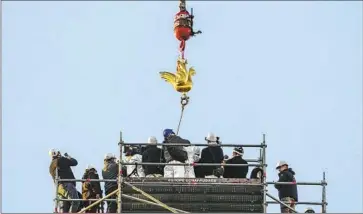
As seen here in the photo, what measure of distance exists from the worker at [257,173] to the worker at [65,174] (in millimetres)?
4968

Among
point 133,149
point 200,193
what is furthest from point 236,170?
point 133,149

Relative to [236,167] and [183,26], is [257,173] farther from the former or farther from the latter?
[183,26]

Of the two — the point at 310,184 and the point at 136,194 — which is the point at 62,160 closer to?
the point at 136,194

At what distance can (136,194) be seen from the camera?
60.8m

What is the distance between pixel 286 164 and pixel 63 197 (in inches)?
250

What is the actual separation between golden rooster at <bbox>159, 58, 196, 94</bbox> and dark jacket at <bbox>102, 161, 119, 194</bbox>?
194 inches

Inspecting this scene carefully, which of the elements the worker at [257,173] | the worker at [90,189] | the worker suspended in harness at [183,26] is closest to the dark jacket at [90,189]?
the worker at [90,189]

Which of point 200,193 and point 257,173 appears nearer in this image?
point 200,193

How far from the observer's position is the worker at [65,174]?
61666 millimetres

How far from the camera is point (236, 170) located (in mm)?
61031

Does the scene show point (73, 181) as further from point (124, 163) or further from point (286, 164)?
point (286, 164)

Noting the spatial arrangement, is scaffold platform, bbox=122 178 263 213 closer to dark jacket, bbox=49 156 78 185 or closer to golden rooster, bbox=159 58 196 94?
dark jacket, bbox=49 156 78 185

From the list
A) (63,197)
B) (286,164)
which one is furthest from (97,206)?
(286,164)

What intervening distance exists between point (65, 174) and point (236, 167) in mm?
5018
